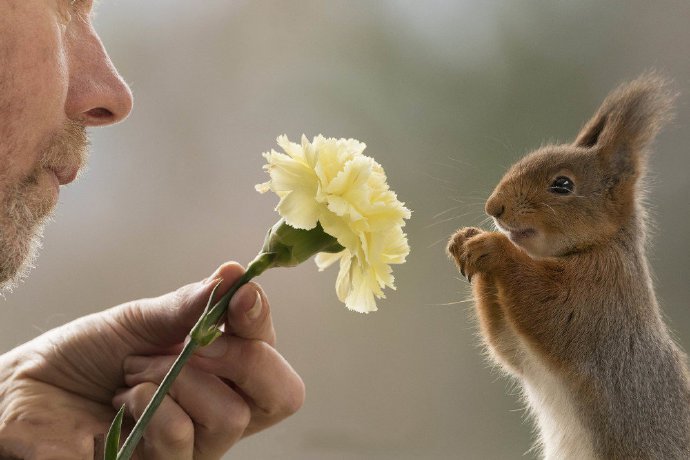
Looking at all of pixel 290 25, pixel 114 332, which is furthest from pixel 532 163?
pixel 290 25

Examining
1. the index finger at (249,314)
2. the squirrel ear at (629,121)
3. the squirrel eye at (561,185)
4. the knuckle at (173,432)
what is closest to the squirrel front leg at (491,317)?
the squirrel eye at (561,185)

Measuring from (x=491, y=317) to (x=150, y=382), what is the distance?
55 centimetres

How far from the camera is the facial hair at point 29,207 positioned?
1100 mm

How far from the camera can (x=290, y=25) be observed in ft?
7.04

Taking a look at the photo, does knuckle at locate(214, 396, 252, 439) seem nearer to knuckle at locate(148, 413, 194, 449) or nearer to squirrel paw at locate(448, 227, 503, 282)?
knuckle at locate(148, 413, 194, 449)

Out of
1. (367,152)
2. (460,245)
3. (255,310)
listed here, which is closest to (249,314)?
(255,310)

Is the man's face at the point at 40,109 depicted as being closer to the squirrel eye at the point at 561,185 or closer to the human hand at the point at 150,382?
the human hand at the point at 150,382

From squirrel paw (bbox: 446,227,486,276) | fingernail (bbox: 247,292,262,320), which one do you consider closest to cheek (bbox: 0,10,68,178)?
fingernail (bbox: 247,292,262,320)

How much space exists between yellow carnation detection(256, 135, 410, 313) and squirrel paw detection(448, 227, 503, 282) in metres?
0.37

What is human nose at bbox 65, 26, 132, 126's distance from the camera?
1.17 metres

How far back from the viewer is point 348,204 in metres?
0.80

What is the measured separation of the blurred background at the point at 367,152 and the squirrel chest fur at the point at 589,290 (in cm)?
24

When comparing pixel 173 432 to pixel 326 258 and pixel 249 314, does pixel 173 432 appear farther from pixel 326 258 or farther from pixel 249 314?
pixel 326 258

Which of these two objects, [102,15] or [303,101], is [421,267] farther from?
[102,15]
